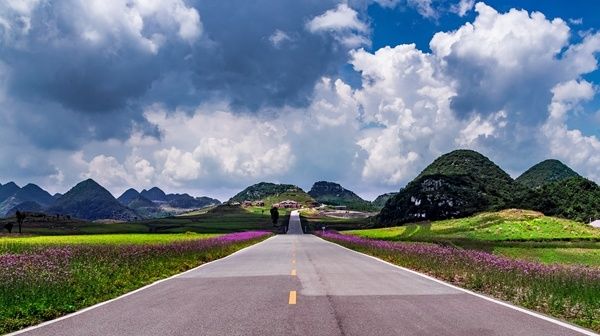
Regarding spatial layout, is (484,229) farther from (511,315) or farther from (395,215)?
(395,215)

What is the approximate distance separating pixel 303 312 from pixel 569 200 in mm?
149097

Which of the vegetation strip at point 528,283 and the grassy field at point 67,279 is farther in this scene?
the vegetation strip at point 528,283

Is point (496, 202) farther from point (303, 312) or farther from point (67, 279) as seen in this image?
point (303, 312)

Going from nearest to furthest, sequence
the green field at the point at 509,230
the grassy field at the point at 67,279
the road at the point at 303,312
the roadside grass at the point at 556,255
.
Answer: the road at the point at 303,312
the grassy field at the point at 67,279
the roadside grass at the point at 556,255
the green field at the point at 509,230

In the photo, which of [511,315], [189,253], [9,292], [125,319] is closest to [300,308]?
[125,319]

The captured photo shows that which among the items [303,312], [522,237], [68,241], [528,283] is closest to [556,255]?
[522,237]

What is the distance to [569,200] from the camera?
5595 inches

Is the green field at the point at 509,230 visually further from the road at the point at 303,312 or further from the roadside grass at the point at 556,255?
the road at the point at 303,312

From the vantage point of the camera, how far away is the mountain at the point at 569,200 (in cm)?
13338

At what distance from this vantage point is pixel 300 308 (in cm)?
1154

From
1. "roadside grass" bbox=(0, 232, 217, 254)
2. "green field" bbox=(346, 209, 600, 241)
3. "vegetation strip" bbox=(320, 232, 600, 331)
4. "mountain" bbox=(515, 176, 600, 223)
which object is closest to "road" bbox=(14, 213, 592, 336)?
"vegetation strip" bbox=(320, 232, 600, 331)

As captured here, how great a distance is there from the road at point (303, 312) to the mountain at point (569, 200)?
426 ft

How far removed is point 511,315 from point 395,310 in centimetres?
228

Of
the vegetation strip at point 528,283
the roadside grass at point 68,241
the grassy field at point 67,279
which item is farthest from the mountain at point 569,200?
the grassy field at point 67,279
